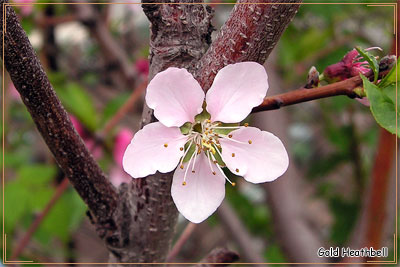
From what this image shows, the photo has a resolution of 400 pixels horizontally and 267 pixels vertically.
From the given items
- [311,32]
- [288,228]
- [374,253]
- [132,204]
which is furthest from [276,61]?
→ [132,204]

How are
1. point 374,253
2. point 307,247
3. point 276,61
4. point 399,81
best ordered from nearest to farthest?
point 399,81 → point 374,253 → point 307,247 → point 276,61

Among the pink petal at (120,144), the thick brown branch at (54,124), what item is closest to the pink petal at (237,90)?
the thick brown branch at (54,124)

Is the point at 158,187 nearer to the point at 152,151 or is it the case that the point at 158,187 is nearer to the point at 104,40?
the point at 152,151

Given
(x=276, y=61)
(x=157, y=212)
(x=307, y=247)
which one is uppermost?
(x=276, y=61)

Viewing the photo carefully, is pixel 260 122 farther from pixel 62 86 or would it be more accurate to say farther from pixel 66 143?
pixel 66 143

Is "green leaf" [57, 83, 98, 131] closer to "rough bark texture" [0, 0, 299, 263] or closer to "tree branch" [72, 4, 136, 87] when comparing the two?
"tree branch" [72, 4, 136, 87]

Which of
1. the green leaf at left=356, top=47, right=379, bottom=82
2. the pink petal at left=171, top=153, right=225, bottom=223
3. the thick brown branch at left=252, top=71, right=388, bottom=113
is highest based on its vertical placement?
the green leaf at left=356, top=47, right=379, bottom=82

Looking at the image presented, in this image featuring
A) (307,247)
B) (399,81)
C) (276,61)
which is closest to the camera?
(399,81)

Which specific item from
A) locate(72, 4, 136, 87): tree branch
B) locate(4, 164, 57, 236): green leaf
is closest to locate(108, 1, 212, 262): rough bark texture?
locate(4, 164, 57, 236): green leaf
